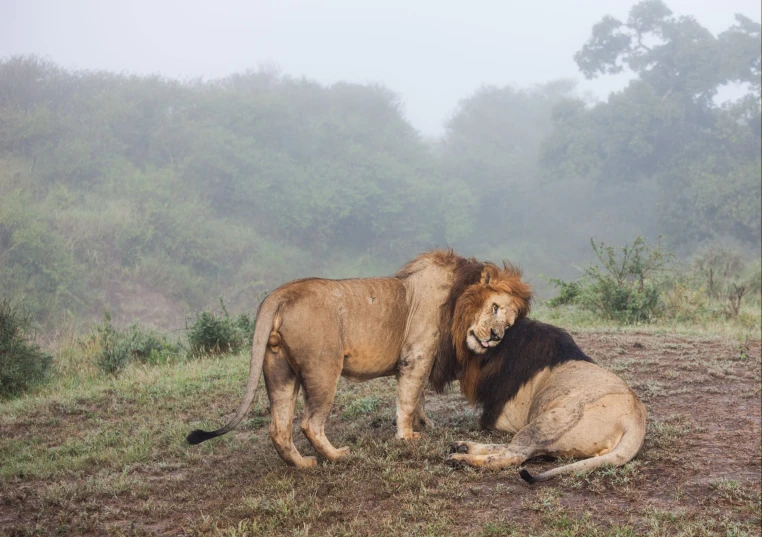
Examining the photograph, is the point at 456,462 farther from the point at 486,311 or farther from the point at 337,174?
the point at 337,174

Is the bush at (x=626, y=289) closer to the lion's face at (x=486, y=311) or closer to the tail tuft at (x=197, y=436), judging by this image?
the lion's face at (x=486, y=311)

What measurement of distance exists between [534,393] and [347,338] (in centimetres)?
130

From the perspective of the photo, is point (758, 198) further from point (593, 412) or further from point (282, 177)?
point (593, 412)

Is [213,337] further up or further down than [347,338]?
further down

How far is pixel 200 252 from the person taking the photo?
19906mm

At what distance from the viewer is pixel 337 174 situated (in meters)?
27.0

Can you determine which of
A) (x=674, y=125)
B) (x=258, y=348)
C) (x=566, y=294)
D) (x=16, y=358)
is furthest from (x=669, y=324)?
(x=674, y=125)

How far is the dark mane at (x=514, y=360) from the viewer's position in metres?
4.85

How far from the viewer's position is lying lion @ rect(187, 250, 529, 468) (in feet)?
13.8

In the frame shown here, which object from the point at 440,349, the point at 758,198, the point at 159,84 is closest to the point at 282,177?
the point at 159,84

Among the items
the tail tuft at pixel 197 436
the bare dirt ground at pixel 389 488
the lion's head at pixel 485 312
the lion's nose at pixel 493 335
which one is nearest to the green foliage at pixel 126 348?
the bare dirt ground at pixel 389 488

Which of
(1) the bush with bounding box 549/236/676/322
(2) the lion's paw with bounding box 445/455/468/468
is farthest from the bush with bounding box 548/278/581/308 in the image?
(2) the lion's paw with bounding box 445/455/468/468

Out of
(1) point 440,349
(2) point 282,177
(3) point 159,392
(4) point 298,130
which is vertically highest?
(4) point 298,130

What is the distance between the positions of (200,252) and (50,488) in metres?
16.0
